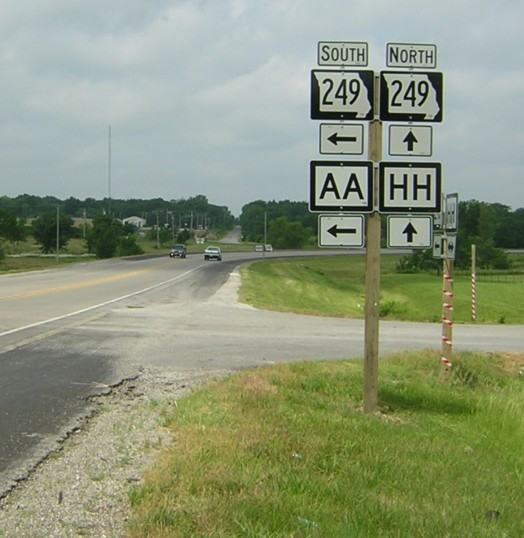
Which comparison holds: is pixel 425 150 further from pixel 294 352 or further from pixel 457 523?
pixel 294 352

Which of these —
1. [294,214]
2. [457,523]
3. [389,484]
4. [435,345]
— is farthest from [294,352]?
[294,214]

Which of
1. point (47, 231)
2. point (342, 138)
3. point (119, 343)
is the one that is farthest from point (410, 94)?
point (47, 231)

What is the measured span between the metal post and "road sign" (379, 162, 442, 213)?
103 mm

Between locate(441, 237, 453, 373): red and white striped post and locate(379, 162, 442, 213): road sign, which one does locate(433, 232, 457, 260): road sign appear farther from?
locate(379, 162, 442, 213): road sign

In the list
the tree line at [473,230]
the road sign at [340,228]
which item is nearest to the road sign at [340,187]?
the road sign at [340,228]

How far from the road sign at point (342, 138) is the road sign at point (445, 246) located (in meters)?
3.03

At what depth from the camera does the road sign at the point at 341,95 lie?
8.61 metres

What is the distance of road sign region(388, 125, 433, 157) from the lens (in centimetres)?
880

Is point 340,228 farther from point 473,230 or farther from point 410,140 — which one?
point 473,230

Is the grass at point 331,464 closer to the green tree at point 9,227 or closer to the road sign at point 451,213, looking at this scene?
the road sign at point 451,213

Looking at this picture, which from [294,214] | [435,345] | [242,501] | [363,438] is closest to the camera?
[242,501]

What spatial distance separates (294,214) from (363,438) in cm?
Result: 18186

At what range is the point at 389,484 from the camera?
5773 mm

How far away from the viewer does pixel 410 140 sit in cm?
883
